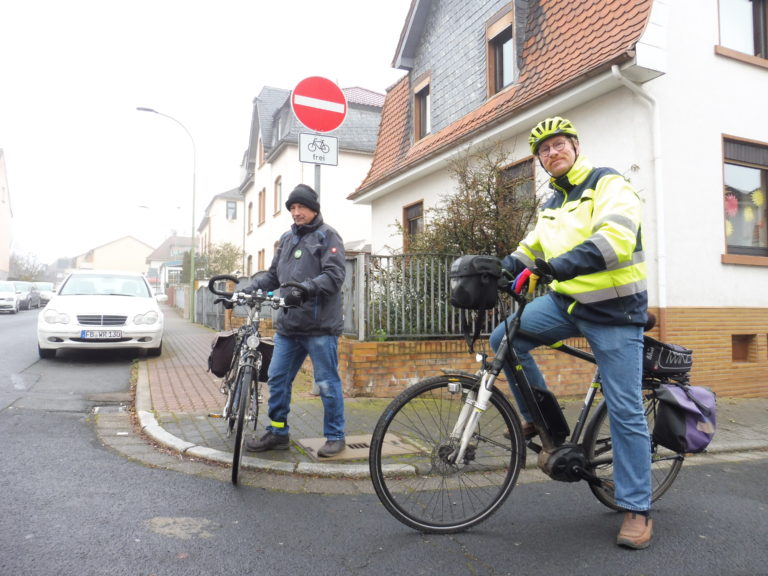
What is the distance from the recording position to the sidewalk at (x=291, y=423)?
413 cm

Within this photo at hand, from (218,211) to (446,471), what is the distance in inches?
1956

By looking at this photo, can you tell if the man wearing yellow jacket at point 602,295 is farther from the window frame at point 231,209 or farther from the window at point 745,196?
the window frame at point 231,209

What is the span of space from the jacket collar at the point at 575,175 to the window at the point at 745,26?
711 centimetres

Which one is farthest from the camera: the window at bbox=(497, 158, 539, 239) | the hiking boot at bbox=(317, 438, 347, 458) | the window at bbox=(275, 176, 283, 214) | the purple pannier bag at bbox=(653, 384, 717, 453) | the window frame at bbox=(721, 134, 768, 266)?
the window at bbox=(275, 176, 283, 214)

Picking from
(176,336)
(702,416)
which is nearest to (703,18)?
(702,416)

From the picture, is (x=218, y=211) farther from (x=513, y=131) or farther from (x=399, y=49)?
(x=513, y=131)

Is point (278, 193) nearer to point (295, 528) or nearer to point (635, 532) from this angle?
point (295, 528)

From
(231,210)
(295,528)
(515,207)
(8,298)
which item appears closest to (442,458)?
(295,528)

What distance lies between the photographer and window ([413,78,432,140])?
1304cm

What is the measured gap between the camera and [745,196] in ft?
27.4

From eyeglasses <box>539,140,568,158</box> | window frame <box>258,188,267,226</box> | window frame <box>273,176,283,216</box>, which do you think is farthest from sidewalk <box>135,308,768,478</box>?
window frame <box>258,188,267,226</box>

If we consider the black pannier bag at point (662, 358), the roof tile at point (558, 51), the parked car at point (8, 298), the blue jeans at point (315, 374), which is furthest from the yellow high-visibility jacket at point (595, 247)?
the parked car at point (8, 298)

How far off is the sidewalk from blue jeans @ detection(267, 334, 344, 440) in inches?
9.1

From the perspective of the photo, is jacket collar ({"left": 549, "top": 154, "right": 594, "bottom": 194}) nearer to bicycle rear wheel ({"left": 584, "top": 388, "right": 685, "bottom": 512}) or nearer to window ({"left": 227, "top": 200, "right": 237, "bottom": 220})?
bicycle rear wheel ({"left": 584, "top": 388, "right": 685, "bottom": 512})
